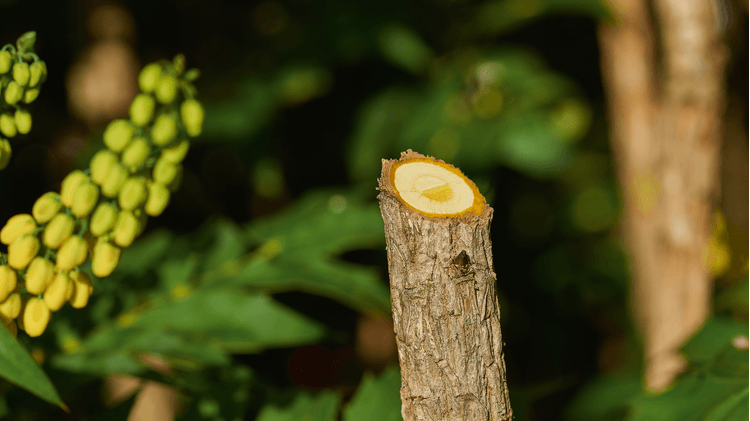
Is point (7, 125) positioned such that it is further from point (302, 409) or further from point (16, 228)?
point (302, 409)

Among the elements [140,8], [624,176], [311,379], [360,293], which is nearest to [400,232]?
[360,293]

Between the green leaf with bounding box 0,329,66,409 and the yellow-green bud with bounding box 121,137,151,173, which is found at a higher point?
the yellow-green bud with bounding box 121,137,151,173

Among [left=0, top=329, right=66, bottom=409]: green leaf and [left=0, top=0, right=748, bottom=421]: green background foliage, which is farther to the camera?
[left=0, top=0, right=748, bottom=421]: green background foliage

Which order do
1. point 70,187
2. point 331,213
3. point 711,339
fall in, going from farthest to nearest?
point 331,213, point 711,339, point 70,187

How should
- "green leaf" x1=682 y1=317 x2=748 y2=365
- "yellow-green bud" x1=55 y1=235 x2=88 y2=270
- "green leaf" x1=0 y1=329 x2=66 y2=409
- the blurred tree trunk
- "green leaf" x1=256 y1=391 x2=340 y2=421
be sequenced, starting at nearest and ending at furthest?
"green leaf" x1=0 y1=329 x2=66 y2=409 → "yellow-green bud" x1=55 y1=235 x2=88 y2=270 → "green leaf" x1=256 y1=391 x2=340 y2=421 → "green leaf" x1=682 y1=317 x2=748 y2=365 → the blurred tree trunk

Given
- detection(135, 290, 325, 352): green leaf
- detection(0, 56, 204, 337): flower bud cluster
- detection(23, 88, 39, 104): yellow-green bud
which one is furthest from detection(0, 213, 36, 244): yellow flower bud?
detection(135, 290, 325, 352): green leaf

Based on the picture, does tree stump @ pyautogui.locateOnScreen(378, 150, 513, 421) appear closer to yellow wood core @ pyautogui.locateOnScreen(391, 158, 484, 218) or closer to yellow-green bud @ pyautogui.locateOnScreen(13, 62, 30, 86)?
yellow wood core @ pyautogui.locateOnScreen(391, 158, 484, 218)

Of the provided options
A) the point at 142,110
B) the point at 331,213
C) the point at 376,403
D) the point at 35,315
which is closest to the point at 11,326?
the point at 35,315
